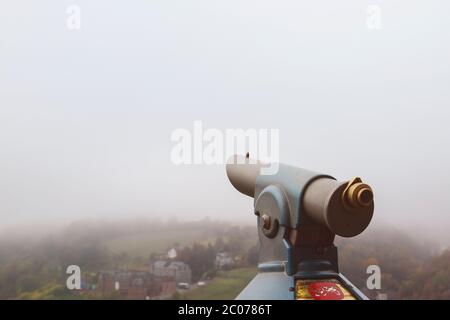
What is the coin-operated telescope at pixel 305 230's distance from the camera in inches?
82.1

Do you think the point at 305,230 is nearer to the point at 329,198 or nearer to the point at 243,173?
the point at 329,198

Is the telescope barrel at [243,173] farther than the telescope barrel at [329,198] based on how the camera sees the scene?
Yes

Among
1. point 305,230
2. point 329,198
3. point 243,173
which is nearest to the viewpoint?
point 329,198

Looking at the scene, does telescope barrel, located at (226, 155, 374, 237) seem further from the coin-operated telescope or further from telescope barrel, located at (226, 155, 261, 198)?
telescope barrel, located at (226, 155, 261, 198)

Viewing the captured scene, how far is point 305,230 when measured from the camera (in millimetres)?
2291

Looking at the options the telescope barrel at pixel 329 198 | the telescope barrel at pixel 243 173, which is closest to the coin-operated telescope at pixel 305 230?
the telescope barrel at pixel 329 198

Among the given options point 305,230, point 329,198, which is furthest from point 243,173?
point 329,198

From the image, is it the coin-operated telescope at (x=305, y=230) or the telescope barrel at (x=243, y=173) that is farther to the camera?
the telescope barrel at (x=243, y=173)

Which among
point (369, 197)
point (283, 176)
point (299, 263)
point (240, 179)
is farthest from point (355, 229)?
point (240, 179)

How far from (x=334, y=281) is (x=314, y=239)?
0.70ft

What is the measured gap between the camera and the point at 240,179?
3057mm

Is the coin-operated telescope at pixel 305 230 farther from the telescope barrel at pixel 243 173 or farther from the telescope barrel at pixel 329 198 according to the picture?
the telescope barrel at pixel 243 173

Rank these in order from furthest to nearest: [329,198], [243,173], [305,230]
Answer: [243,173] < [305,230] < [329,198]

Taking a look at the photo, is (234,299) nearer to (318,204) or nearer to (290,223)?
(290,223)
